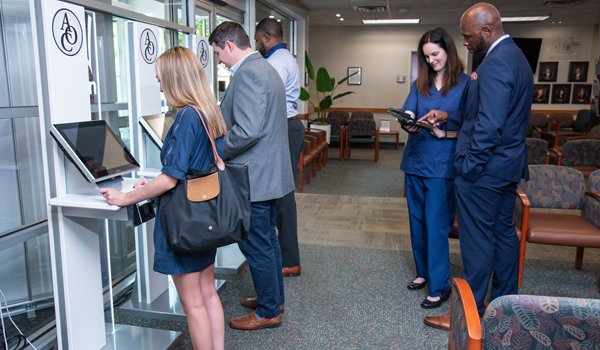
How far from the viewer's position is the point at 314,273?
328 centimetres

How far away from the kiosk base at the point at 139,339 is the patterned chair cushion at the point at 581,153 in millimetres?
4541

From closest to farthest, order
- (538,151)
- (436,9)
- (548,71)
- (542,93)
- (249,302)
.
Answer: (249,302)
(538,151)
(436,9)
(548,71)
(542,93)

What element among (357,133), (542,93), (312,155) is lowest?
(312,155)

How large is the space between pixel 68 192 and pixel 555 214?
2.92 m

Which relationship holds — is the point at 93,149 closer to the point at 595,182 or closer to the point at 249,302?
the point at 249,302

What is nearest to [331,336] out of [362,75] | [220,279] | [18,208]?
[220,279]

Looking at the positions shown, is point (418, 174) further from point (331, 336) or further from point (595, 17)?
point (595, 17)

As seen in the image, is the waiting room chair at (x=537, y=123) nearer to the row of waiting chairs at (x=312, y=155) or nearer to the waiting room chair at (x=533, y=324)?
the row of waiting chairs at (x=312, y=155)

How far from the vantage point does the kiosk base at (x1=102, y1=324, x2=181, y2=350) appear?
2289mm

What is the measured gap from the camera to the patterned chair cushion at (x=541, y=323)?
118 cm

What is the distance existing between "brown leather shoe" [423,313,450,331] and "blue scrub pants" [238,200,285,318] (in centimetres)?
78

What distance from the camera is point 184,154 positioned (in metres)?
1.67

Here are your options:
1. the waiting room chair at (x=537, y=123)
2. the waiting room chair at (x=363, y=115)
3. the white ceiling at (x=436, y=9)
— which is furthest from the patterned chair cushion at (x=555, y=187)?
the waiting room chair at (x=363, y=115)

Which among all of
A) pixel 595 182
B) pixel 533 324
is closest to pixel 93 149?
pixel 533 324
